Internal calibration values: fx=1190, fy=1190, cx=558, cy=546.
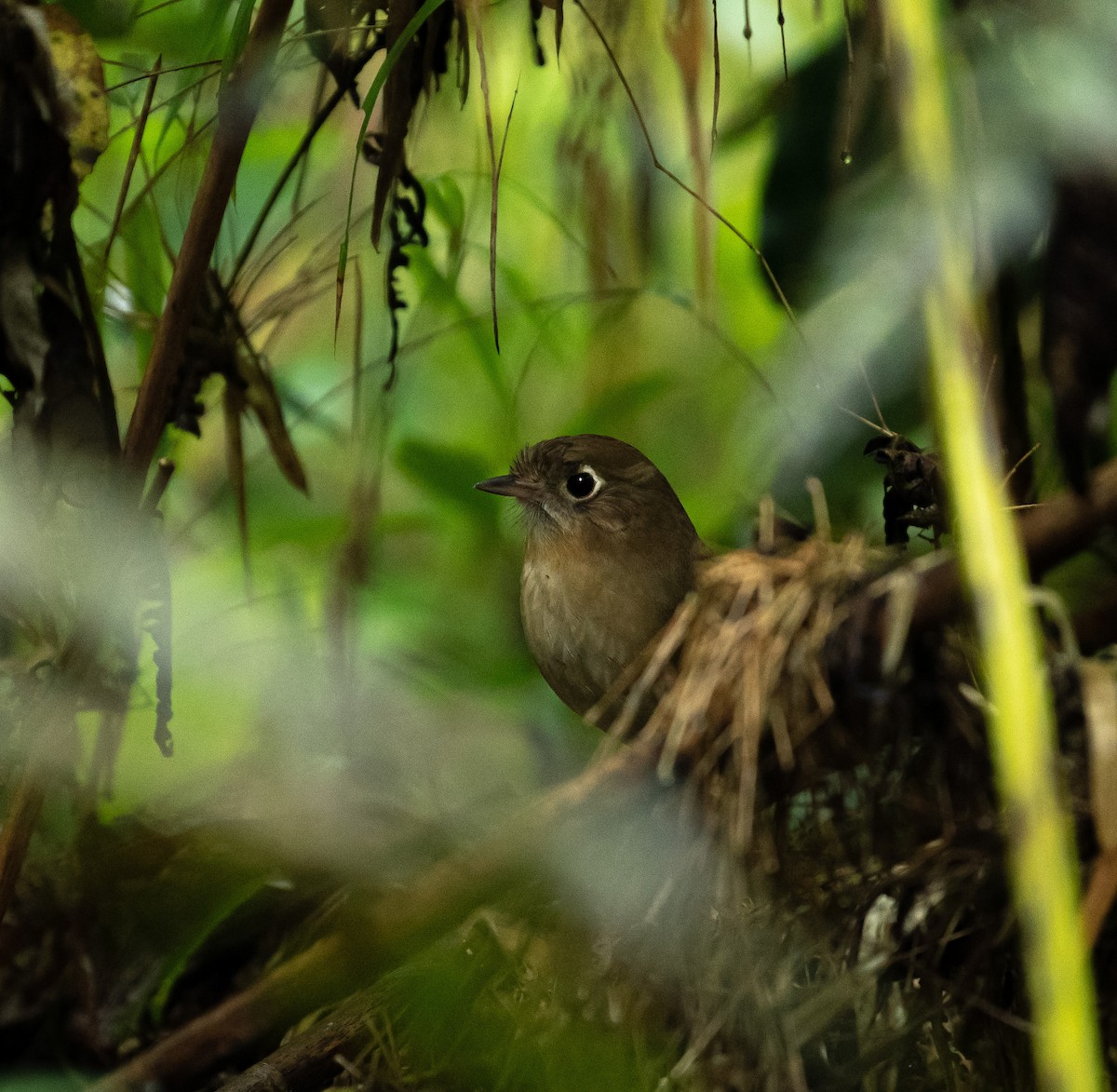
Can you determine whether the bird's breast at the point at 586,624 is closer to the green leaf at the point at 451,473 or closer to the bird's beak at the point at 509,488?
the bird's beak at the point at 509,488

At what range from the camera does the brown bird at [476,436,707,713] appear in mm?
1925

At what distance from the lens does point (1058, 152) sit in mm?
1462

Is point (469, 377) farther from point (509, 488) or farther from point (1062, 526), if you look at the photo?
point (1062, 526)

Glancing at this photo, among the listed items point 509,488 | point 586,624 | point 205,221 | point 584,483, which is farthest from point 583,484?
point 205,221

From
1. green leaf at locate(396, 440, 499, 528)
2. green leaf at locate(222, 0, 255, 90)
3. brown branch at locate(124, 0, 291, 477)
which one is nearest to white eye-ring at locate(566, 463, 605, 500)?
green leaf at locate(396, 440, 499, 528)

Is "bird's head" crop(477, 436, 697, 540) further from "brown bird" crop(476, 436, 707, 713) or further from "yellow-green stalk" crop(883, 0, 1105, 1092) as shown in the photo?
"yellow-green stalk" crop(883, 0, 1105, 1092)

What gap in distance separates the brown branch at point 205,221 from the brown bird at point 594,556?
24.8 inches

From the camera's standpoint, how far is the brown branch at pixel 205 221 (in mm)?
1566

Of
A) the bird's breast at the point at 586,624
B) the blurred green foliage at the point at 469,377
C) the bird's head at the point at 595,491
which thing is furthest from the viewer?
the bird's head at the point at 595,491

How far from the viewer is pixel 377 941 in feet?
5.32

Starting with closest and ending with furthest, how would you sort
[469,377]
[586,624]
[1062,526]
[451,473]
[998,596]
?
[998,596] → [1062,526] → [586,624] → [451,473] → [469,377]

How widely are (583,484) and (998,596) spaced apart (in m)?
1.15

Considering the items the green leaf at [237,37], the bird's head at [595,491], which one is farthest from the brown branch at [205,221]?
the bird's head at [595,491]

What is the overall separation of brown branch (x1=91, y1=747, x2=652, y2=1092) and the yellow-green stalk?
2.28 feet
